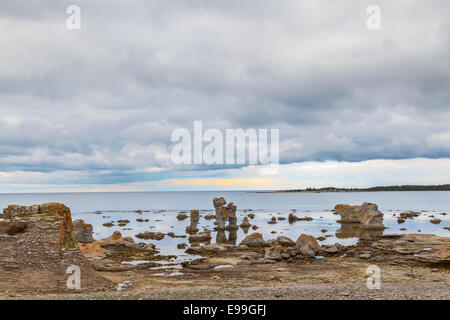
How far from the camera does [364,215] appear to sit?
8919 centimetres

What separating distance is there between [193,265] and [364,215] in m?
66.5

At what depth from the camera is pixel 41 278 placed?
21188 millimetres

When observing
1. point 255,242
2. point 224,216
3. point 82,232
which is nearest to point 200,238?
point 255,242

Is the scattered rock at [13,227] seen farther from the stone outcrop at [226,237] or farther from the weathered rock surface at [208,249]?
the stone outcrop at [226,237]

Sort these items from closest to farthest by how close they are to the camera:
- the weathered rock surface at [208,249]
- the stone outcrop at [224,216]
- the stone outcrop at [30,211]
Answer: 1. the stone outcrop at [30,211]
2. the weathered rock surface at [208,249]
3. the stone outcrop at [224,216]

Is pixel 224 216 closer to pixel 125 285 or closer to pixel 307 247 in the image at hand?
pixel 307 247

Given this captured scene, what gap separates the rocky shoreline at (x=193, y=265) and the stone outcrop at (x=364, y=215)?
28629 mm

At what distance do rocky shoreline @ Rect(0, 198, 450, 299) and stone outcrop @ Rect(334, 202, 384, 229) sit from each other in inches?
1127

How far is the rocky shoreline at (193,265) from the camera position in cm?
2059

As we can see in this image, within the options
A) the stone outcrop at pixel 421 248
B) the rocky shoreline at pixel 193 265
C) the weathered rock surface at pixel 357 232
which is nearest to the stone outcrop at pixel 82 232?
the rocky shoreline at pixel 193 265
